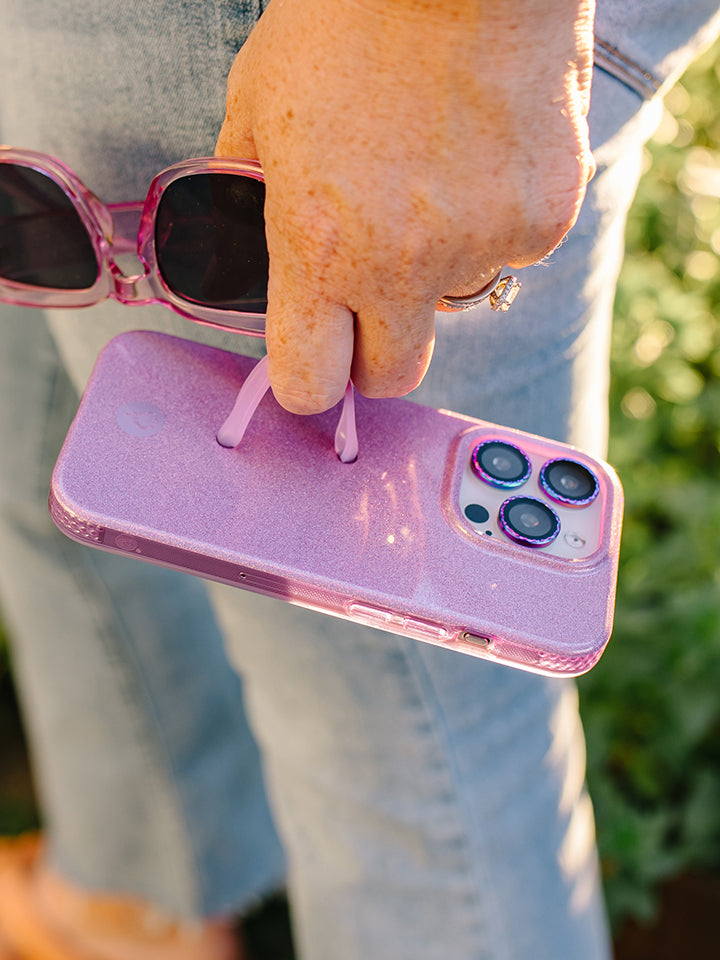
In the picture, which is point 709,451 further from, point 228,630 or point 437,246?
point 437,246

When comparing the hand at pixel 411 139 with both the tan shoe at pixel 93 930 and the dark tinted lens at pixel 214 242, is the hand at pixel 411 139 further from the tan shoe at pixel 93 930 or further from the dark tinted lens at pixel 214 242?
the tan shoe at pixel 93 930

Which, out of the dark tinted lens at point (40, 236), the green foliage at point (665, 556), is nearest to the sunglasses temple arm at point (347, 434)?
the dark tinted lens at point (40, 236)

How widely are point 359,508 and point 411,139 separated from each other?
270mm

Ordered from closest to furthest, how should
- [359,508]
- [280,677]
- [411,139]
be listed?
1. [411,139]
2. [359,508]
3. [280,677]

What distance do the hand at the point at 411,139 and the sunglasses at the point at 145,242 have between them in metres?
0.09

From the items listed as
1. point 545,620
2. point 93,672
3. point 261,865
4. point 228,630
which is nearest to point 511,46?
point 545,620

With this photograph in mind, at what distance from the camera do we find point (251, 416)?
0.68 m

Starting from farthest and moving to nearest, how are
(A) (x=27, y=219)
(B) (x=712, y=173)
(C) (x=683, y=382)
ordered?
1. (B) (x=712, y=173)
2. (C) (x=683, y=382)
3. (A) (x=27, y=219)

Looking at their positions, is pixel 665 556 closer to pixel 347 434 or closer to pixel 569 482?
pixel 569 482

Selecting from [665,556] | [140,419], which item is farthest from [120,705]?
[665,556]

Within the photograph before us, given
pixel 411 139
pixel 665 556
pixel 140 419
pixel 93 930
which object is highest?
pixel 411 139

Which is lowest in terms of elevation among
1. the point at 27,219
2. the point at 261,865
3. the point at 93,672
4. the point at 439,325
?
the point at 261,865

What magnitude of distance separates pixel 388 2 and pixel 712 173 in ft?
4.36

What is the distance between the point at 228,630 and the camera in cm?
88
